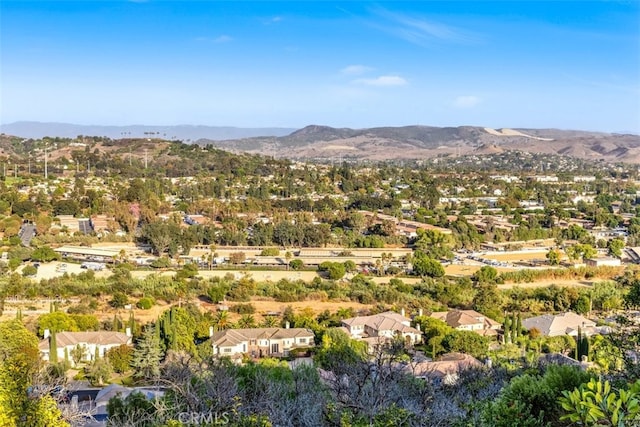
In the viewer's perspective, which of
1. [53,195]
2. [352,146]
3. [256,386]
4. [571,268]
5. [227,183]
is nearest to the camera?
[256,386]

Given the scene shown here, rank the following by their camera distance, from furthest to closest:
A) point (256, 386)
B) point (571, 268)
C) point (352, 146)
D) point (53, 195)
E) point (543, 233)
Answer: point (352, 146)
point (53, 195)
point (543, 233)
point (571, 268)
point (256, 386)

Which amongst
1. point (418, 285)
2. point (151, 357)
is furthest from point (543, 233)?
point (151, 357)

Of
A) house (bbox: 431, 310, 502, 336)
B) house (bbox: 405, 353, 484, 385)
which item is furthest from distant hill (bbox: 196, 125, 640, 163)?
house (bbox: 405, 353, 484, 385)

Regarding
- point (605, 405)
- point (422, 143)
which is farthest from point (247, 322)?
point (422, 143)

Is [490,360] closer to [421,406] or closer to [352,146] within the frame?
[421,406]

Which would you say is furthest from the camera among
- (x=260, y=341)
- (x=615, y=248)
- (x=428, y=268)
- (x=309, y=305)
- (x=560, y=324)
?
(x=615, y=248)

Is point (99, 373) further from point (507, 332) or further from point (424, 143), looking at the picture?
point (424, 143)
